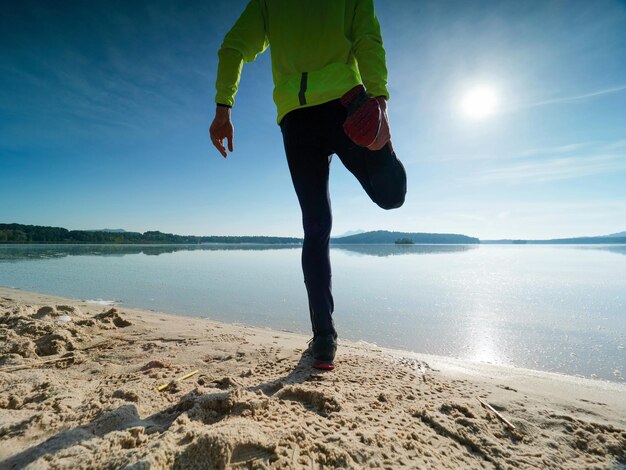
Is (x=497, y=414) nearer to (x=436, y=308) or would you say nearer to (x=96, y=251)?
(x=436, y=308)

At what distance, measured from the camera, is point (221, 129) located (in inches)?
79.6

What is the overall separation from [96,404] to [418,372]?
1626mm

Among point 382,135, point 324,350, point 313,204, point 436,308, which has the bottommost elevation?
point 436,308

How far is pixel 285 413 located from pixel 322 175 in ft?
4.39

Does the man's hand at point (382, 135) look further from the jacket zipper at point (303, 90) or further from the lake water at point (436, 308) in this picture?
the lake water at point (436, 308)

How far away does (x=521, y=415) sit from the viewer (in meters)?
1.29

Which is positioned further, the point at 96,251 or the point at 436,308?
the point at 96,251

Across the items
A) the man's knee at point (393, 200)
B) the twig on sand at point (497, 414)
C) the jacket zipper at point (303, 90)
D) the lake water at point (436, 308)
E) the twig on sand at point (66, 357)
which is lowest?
the lake water at point (436, 308)

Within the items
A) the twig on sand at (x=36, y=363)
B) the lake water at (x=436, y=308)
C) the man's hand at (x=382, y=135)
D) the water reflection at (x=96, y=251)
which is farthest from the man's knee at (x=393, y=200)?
the water reflection at (x=96, y=251)

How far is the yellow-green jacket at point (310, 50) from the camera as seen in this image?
1.80m

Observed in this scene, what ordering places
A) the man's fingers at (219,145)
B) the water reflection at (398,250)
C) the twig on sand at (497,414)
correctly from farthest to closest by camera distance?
the water reflection at (398,250) → the man's fingers at (219,145) → the twig on sand at (497,414)

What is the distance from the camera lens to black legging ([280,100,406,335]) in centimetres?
178

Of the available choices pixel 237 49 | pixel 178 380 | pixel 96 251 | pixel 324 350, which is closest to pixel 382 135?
pixel 237 49

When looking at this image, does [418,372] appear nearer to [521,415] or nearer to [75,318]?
[521,415]
